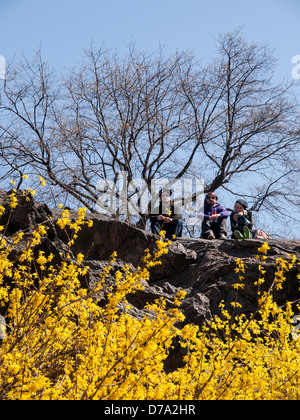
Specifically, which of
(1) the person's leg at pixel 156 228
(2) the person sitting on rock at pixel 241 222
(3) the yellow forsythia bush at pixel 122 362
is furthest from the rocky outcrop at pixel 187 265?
(3) the yellow forsythia bush at pixel 122 362

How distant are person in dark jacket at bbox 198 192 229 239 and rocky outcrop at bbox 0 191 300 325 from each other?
63cm

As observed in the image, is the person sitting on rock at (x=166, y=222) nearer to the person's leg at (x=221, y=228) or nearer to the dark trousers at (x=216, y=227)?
the dark trousers at (x=216, y=227)

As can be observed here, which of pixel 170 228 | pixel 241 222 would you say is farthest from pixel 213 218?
pixel 170 228

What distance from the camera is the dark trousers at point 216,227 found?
7.92 metres

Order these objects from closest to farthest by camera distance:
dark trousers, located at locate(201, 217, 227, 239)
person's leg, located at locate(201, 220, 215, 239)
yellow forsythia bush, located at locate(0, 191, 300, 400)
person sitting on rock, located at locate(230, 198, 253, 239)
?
yellow forsythia bush, located at locate(0, 191, 300, 400), person sitting on rock, located at locate(230, 198, 253, 239), person's leg, located at locate(201, 220, 215, 239), dark trousers, located at locate(201, 217, 227, 239)

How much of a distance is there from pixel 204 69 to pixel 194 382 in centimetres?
1083

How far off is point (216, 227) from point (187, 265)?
1255 millimetres

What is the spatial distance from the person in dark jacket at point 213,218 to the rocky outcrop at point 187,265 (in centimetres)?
63

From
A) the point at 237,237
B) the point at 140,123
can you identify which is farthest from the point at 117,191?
the point at 237,237

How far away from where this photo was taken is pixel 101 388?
2803 mm

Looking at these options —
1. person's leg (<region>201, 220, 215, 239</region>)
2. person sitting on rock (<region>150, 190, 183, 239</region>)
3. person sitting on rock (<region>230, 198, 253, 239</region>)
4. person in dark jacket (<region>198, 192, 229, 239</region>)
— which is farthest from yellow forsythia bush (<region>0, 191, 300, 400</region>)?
person in dark jacket (<region>198, 192, 229, 239</region>)

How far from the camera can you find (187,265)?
7.07 meters

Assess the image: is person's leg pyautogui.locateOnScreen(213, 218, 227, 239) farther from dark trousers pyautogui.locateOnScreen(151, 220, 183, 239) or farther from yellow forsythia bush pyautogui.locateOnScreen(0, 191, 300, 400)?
yellow forsythia bush pyautogui.locateOnScreen(0, 191, 300, 400)

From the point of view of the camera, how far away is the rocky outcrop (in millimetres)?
6414
